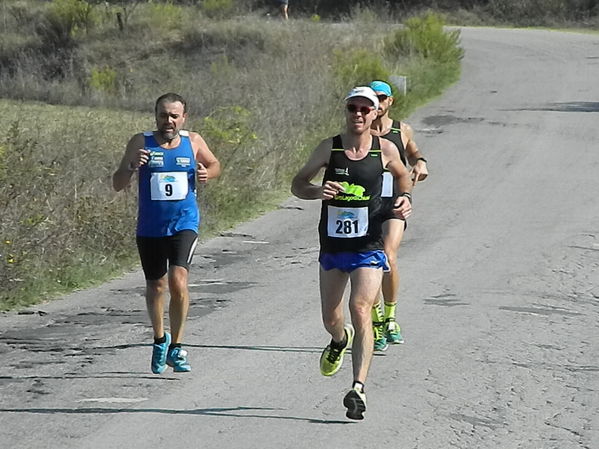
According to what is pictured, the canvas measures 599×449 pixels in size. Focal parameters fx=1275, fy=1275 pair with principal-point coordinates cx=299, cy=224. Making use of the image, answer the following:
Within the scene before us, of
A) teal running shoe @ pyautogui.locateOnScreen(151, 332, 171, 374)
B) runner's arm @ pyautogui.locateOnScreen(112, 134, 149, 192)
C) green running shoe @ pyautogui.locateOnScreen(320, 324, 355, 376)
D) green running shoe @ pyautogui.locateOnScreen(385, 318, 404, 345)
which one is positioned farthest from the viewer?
green running shoe @ pyautogui.locateOnScreen(385, 318, 404, 345)

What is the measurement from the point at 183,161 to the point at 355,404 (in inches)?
86.0

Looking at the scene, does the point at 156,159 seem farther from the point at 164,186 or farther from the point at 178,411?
the point at 178,411

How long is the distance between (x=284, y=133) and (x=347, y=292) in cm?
856

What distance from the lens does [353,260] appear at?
767 cm

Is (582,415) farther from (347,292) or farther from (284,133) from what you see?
(284,133)

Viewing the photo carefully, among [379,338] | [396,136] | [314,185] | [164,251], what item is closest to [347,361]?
[379,338]

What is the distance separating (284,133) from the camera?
1997cm

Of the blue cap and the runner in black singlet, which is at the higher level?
the blue cap

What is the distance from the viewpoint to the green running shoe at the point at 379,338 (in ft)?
30.4

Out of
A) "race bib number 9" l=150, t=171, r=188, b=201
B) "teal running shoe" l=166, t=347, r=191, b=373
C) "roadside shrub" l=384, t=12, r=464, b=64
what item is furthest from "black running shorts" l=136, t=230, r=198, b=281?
"roadside shrub" l=384, t=12, r=464, b=64

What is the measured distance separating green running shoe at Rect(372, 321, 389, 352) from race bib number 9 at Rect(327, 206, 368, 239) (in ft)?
5.71

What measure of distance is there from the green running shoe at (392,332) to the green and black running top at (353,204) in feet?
6.19

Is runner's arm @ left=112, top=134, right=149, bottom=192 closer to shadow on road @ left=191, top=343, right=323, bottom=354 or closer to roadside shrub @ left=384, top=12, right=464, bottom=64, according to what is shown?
shadow on road @ left=191, top=343, right=323, bottom=354

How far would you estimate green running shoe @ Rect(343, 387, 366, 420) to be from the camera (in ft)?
23.9
